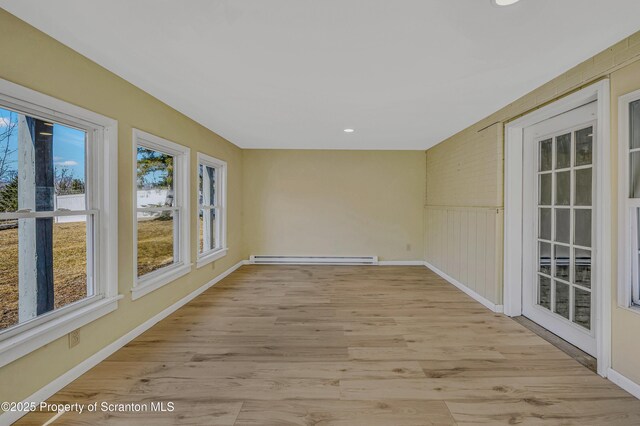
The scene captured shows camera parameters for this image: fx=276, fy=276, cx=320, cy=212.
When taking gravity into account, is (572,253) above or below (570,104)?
below

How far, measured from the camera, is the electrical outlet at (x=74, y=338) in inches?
79.1

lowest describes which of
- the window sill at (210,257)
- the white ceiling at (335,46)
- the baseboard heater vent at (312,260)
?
the baseboard heater vent at (312,260)

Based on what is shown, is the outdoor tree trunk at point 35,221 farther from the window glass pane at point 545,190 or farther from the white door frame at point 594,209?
the window glass pane at point 545,190

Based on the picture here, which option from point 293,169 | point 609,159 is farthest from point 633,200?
point 293,169

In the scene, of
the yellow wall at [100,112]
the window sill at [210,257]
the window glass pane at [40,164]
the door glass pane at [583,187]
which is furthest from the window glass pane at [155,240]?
the door glass pane at [583,187]

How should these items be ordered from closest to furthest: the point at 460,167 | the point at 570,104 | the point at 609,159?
the point at 609,159 → the point at 570,104 → the point at 460,167

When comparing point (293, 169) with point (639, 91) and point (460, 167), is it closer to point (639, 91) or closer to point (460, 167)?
point (460, 167)

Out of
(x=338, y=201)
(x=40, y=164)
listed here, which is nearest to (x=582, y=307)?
(x=338, y=201)

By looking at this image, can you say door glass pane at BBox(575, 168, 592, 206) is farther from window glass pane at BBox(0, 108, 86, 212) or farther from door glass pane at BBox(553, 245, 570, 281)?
window glass pane at BBox(0, 108, 86, 212)

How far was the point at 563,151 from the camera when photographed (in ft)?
8.71

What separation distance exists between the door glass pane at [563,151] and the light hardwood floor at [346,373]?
170 centimetres

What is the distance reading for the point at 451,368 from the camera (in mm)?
2209

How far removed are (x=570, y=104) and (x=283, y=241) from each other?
4710 mm

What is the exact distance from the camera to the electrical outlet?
79.1 inches
